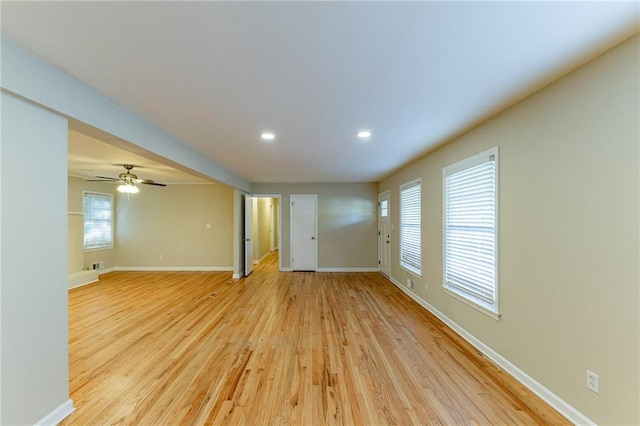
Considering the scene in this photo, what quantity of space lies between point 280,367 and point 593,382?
2.27 m

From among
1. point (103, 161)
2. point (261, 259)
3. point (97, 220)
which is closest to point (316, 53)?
point (103, 161)

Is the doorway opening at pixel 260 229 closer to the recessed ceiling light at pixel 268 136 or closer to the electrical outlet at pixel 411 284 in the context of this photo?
the electrical outlet at pixel 411 284

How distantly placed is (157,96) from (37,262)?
4.59 ft

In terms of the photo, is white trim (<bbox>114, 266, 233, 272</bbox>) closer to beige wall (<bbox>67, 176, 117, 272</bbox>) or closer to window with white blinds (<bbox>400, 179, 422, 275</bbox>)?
beige wall (<bbox>67, 176, 117, 272</bbox>)

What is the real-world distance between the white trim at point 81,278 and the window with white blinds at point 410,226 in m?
6.75

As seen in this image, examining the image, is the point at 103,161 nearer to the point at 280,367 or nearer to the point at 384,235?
the point at 280,367

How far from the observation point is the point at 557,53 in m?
1.53

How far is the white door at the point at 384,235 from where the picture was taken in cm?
Answer: 600

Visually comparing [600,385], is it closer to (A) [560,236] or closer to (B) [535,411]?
(B) [535,411]

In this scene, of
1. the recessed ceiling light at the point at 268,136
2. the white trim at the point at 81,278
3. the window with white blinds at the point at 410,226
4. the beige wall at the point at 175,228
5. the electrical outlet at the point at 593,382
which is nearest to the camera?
the electrical outlet at the point at 593,382

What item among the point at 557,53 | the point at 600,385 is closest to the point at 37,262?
the point at 557,53

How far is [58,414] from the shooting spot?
1720 millimetres

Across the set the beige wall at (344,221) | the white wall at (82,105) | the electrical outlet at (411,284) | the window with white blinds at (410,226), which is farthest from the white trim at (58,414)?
the beige wall at (344,221)

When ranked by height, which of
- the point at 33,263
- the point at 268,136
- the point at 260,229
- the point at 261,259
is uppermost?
the point at 268,136
